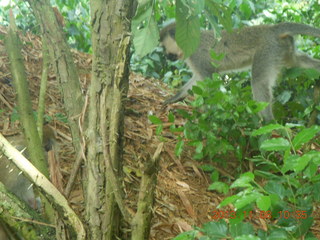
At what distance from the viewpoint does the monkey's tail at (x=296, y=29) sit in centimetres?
491

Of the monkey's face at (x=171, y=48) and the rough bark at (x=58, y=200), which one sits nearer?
the rough bark at (x=58, y=200)

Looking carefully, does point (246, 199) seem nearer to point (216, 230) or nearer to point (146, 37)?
point (216, 230)

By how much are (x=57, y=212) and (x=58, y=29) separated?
3.41ft

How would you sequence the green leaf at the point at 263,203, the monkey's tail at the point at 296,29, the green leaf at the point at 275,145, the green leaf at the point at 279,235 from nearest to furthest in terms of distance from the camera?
the green leaf at the point at 263,203, the green leaf at the point at 279,235, the green leaf at the point at 275,145, the monkey's tail at the point at 296,29

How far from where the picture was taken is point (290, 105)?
4.29m

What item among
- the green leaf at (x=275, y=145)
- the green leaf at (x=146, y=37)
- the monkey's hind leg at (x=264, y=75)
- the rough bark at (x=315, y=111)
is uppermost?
the green leaf at (x=146, y=37)

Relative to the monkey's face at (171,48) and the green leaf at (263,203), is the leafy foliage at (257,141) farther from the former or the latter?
the monkey's face at (171,48)

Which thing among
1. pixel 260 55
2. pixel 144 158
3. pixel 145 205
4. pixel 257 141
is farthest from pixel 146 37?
pixel 260 55

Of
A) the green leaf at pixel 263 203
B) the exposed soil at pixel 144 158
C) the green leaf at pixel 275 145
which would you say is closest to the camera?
the green leaf at pixel 263 203

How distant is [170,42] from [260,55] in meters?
1.43

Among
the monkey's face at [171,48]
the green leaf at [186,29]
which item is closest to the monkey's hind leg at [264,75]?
the monkey's face at [171,48]

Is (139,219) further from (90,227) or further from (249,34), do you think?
(249,34)

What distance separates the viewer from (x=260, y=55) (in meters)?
5.27

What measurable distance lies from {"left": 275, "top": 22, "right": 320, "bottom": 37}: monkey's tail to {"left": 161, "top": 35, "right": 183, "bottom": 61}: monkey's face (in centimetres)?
150
